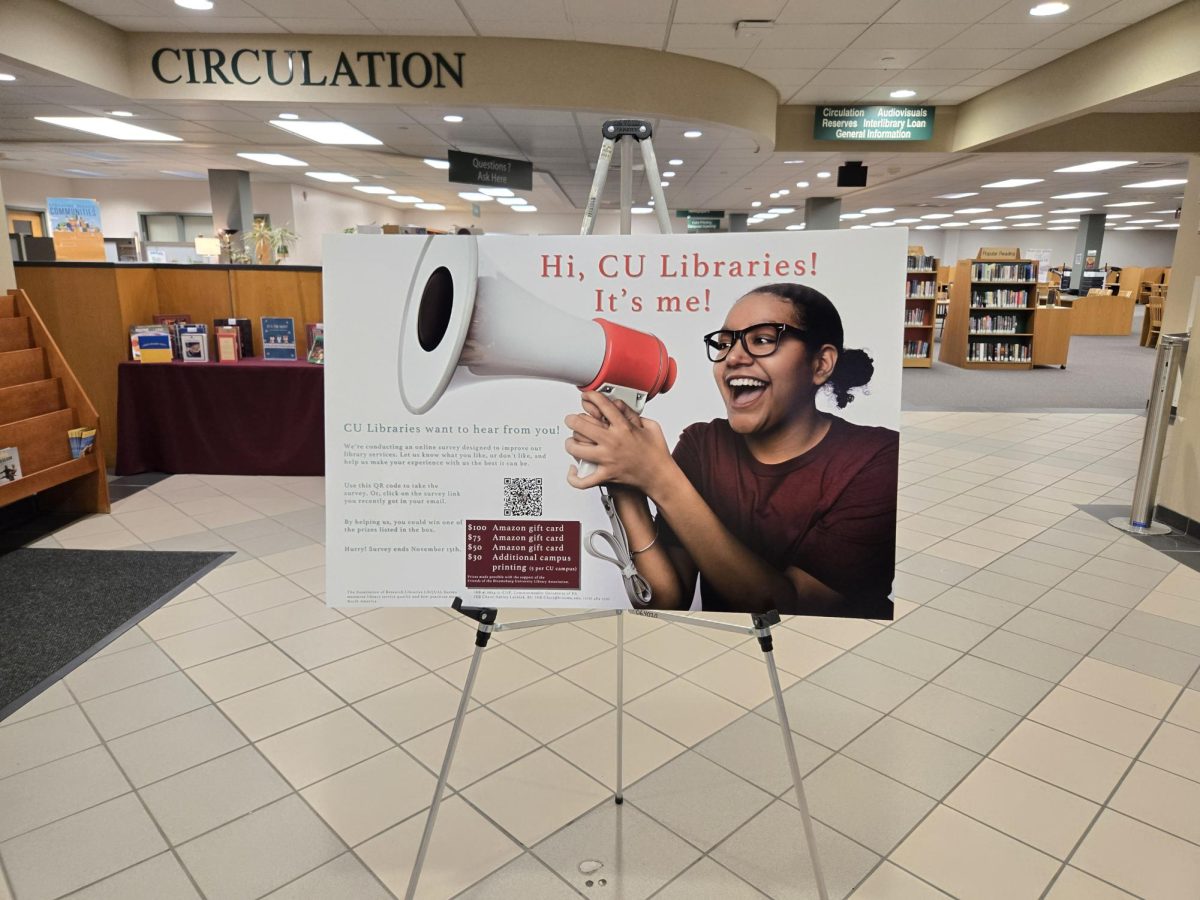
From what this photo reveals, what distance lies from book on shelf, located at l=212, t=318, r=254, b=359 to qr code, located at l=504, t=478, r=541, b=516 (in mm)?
5028

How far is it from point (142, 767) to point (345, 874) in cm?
90

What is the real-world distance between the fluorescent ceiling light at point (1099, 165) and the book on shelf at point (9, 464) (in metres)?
12.1

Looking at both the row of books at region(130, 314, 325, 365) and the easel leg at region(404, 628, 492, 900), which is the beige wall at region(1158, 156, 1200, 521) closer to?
the easel leg at region(404, 628, 492, 900)

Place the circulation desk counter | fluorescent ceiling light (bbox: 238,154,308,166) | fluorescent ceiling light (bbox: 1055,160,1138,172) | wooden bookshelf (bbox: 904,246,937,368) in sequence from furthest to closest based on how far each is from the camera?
wooden bookshelf (bbox: 904,246,937,368)
fluorescent ceiling light (bbox: 238,154,308,166)
fluorescent ceiling light (bbox: 1055,160,1138,172)
the circulation desk counter

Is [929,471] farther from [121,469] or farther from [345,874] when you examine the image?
[121,469]

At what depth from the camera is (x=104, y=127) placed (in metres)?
8.31

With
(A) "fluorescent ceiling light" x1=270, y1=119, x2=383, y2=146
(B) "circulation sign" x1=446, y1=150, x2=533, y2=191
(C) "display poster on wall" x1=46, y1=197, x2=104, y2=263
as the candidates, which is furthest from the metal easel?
(B) "circulation sign" x1=446, y1=150, x2=533, y2=191

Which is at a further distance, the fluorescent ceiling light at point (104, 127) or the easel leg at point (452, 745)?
the fluorescent ceiling light at point (104, 127)

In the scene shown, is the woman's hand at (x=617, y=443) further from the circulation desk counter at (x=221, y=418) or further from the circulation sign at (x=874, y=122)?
the circulation sign at (x=874, y=122)

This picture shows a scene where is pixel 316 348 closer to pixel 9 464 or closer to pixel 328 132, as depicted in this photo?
pixel 9 464

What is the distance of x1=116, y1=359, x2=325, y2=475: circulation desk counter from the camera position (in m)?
5.61

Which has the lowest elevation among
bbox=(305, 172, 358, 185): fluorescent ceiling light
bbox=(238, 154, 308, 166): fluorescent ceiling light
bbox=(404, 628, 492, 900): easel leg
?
bbox=(404, 628, 492, 900): easel leg

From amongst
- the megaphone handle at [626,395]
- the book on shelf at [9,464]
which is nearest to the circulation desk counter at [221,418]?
the book on shelf at [9,464]

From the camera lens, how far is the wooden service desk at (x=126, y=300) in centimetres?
563
